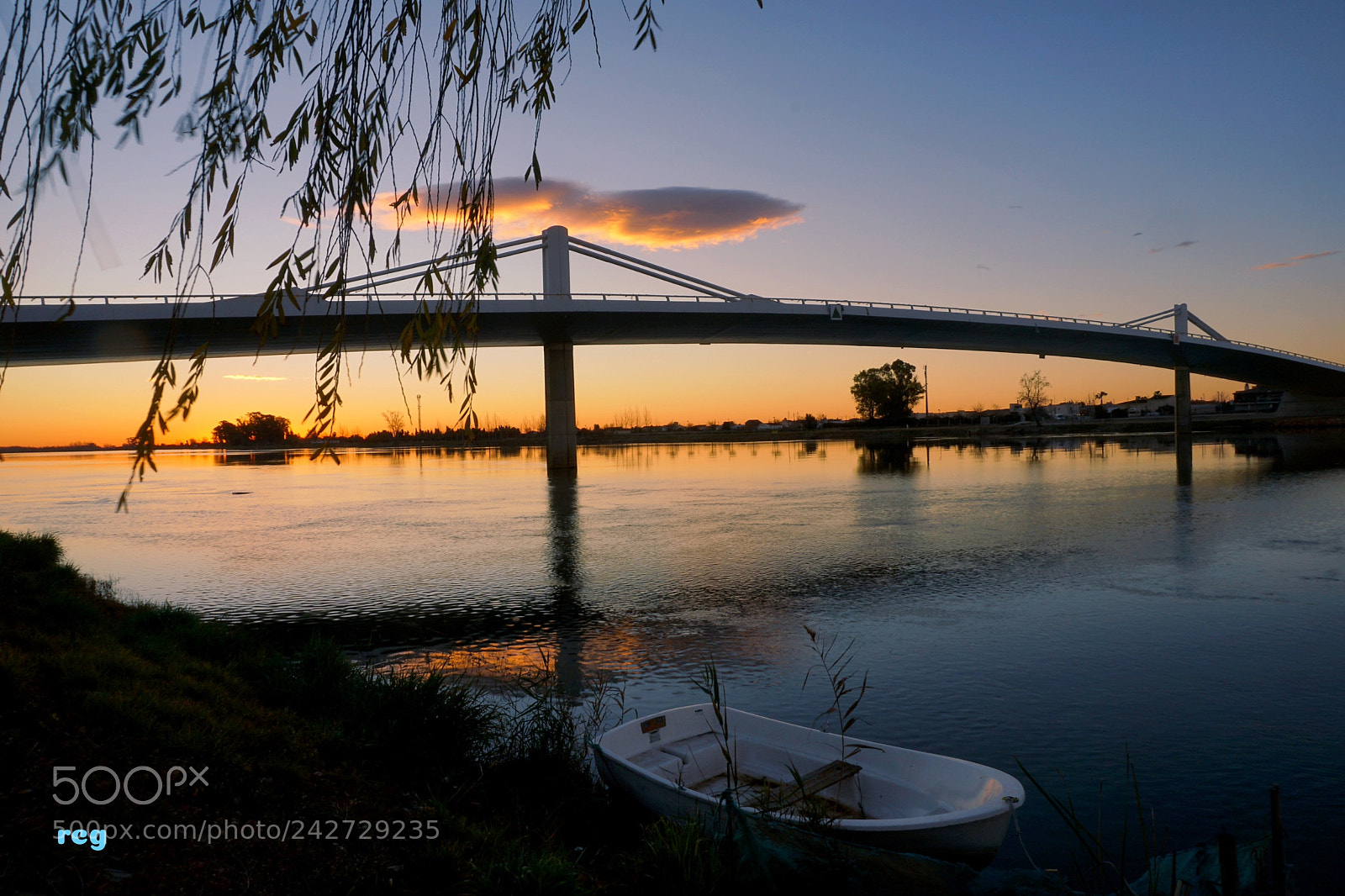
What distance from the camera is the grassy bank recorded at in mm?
4066

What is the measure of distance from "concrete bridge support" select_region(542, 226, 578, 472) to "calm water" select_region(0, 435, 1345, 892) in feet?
68.2

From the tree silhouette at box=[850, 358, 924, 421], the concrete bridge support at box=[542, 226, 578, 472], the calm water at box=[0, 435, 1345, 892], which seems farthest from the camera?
the tree silhouette at box=[850, 358, 924, 421]

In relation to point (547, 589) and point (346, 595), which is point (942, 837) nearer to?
point (547, 589)

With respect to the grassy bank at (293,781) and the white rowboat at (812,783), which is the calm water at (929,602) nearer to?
the white rowboat at (812,783)

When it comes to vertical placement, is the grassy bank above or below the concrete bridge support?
below

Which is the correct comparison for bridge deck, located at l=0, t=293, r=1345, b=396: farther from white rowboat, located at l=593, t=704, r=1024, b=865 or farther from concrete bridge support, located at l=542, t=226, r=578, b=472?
white rowboat, located at l=593, t=704, r=1024, b=865

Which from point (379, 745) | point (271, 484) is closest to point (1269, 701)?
point (379, 745)

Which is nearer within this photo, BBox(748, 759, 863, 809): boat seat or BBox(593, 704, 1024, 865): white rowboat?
BBox(593, 704, 1024, 865): white rowboat

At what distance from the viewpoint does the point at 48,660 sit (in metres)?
6.11

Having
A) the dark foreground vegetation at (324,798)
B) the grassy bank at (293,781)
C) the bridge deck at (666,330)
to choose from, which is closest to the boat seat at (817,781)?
the dark foreground vegetation at (324,798)

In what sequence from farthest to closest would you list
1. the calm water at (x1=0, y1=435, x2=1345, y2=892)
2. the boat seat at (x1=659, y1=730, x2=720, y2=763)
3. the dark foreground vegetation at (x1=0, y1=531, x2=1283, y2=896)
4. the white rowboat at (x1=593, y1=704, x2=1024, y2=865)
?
the calm water at (x1=0, y1=435, x2=1345, y2=892) < the boat seat at (x1=659, y1=730, x2=720, y2=763) < the white rowboat at (x1=593, y1=704, x2=1024, y2=865) < the dark foreground vegetation at (x1=0, y1=531, x2=1283, y2=896)

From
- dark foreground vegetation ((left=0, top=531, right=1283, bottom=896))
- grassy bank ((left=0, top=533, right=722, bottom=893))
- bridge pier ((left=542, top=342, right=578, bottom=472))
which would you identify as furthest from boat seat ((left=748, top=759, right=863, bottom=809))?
bridge pier ((left=542, top=342, right=578, bottom=472))

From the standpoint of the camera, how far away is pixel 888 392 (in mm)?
151750

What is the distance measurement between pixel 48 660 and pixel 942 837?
6.19m
